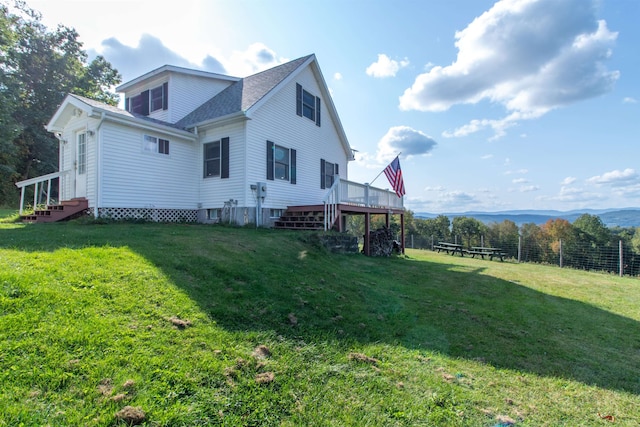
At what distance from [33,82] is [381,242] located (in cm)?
2567

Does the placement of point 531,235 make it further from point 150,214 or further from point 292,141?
point 150,214

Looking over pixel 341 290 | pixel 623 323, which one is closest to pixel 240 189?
pixel 341 290

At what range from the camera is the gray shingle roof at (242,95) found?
37.2 feet

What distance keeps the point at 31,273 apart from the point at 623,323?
8357 mm

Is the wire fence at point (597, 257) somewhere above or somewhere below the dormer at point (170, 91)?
below

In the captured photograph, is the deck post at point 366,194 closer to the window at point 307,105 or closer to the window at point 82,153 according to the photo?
the window at point 307,105

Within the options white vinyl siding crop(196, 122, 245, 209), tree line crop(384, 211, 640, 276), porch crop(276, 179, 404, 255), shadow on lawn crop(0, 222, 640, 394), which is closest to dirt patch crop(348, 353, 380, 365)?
shadow on lawn crop(0, 222, 640, 394)

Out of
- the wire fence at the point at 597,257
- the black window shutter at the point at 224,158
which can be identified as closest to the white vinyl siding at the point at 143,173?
the black window shutter at the point at 224,158

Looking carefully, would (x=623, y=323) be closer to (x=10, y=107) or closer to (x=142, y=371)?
(x=142, y=371)

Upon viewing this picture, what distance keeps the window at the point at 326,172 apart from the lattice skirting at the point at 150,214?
582 centimetres

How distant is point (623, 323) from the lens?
16.7 feet

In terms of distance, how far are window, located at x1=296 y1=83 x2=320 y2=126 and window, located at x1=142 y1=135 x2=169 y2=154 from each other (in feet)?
17.3

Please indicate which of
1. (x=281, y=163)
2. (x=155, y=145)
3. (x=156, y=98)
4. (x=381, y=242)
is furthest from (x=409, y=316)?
(x=156, y=98)

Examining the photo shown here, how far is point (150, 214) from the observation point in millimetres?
10117
